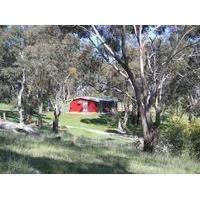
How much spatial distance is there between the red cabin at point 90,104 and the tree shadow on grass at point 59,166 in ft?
110

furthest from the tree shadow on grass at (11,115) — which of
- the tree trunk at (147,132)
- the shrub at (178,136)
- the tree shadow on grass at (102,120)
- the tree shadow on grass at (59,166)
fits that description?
the tree shadow on grass at (59,166)

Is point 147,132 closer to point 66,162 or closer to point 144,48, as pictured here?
point 144,48

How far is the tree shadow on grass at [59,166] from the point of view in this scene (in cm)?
645

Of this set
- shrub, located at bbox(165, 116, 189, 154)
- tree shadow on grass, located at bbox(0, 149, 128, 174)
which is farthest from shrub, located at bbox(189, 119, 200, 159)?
tree shadow on grass, located at bbox(0, 149, 128, 174)

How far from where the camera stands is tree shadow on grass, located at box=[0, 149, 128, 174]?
6449 mm

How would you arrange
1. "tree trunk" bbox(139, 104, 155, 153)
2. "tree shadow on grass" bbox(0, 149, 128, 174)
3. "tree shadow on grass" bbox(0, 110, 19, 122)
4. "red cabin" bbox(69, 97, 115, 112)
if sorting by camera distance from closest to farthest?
"tree shadow on grass" bbox(0, 149, 128, 174) < "tree trunk" bbox(139, 104, 155, 153) < "tree shadow on grass" bbox(0, 110, 19, 122) < "red cabin" bbox(69, 97, 115, 112)

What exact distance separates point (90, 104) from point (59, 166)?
38.5 metres

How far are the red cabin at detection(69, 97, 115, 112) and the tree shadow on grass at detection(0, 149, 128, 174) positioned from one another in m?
33.5

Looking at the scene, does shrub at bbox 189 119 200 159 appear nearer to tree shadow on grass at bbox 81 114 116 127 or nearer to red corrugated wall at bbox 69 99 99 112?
tree shadow on grass at bbox 81 114 116 127

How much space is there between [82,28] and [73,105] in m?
28.8

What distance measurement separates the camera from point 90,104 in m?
45.2

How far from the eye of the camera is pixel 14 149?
25.6 ft

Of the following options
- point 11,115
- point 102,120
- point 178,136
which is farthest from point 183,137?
point 11,115
